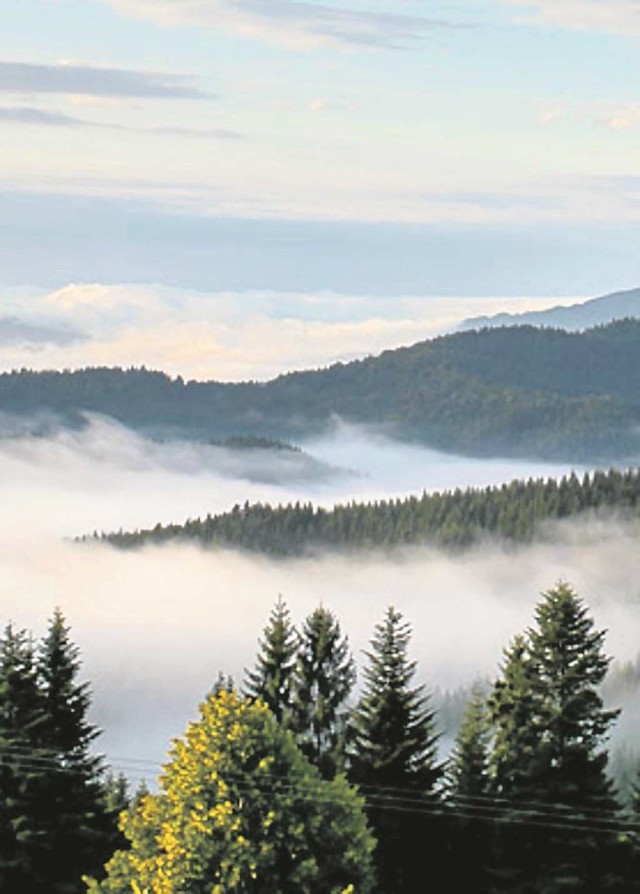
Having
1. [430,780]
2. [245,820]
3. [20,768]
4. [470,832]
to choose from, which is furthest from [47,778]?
[245,820]

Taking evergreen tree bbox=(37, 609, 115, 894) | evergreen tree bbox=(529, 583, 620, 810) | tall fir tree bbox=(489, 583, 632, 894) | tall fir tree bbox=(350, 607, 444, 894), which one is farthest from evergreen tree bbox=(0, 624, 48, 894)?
evergreen tree bbox=(529, 583, 620, 810)

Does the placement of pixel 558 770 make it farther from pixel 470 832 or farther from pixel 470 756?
pixel 470 756

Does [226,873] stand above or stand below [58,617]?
below

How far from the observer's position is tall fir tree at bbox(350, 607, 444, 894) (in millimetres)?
57812

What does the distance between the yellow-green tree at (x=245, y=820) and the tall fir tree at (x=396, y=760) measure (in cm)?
1003

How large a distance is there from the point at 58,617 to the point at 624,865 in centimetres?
1743

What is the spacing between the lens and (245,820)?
151 feet

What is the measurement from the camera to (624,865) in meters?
57.8

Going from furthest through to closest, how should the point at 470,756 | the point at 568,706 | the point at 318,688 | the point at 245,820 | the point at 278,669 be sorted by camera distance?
the point at 318,688, the point at 278,669, the point at 470,756, the point at 568,706, the point at 245,820

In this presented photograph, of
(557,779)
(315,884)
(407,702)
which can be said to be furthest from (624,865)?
(315,884)

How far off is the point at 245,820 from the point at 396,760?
13331mm

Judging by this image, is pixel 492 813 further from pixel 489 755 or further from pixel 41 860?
pixel 41 860

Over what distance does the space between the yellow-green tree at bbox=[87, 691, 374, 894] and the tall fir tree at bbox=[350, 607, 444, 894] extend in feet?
32.9

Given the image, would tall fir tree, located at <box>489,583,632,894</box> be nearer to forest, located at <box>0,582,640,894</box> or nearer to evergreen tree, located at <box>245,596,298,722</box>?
forest, located at <box>0,582,640,894</box>
